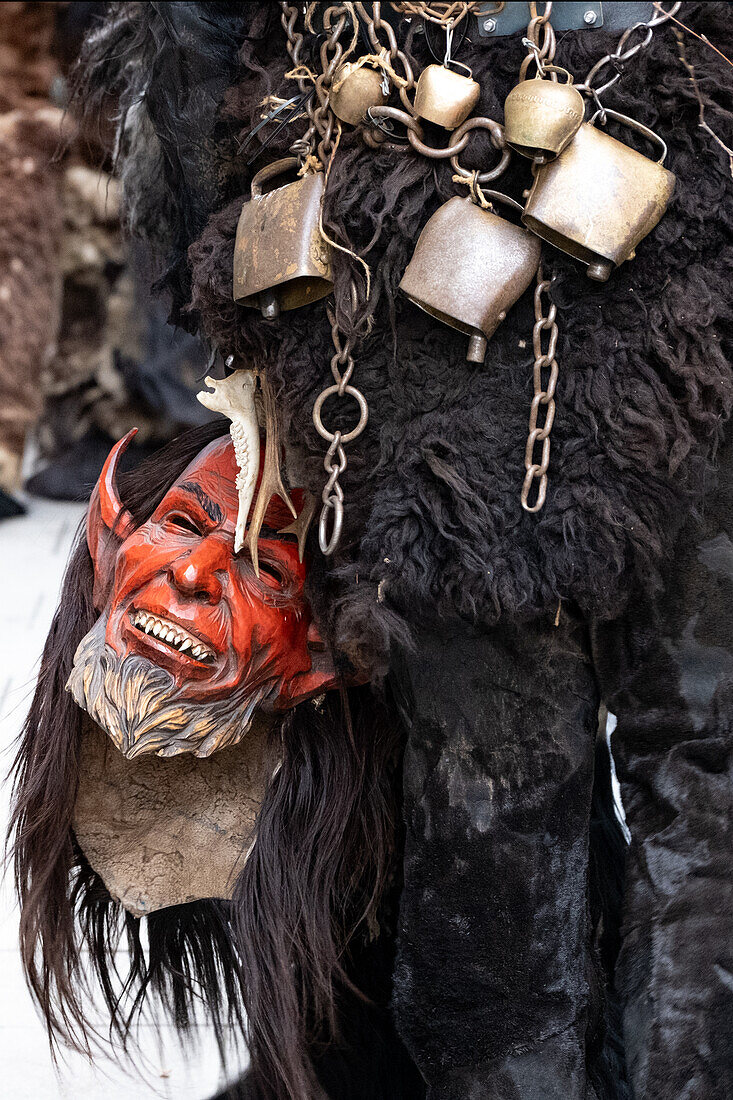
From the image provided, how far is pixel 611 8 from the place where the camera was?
0.74 metres

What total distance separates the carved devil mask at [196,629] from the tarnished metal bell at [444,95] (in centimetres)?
35

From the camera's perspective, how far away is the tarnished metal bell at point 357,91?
29.3 inches

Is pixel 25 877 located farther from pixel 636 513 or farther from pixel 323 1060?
pixel 636 513

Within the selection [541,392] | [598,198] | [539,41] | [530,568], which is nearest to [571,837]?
→ [530,568]

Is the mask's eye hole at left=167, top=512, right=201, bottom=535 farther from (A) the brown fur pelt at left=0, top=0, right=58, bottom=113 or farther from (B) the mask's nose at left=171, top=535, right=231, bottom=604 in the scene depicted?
(A) the brown fur pelt at left=0, top=0, right=58, bottom=113

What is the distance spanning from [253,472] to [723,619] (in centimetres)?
38

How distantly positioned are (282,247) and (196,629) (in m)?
0.32

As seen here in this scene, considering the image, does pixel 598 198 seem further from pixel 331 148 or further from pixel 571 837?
pixel 571 837

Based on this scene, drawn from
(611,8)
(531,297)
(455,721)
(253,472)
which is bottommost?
(455,721)

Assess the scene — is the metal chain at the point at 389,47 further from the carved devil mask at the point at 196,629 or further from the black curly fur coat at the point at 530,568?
the carved devil mask at the point at 196,629

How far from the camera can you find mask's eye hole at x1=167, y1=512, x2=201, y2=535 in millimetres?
976

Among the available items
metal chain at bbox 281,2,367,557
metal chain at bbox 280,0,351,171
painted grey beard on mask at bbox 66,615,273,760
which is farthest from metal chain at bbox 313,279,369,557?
Answer: painted grey beard on mask at bbox 66,615,273,760

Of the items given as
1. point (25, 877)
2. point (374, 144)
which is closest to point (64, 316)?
point (25, 877)

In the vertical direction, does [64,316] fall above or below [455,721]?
below
